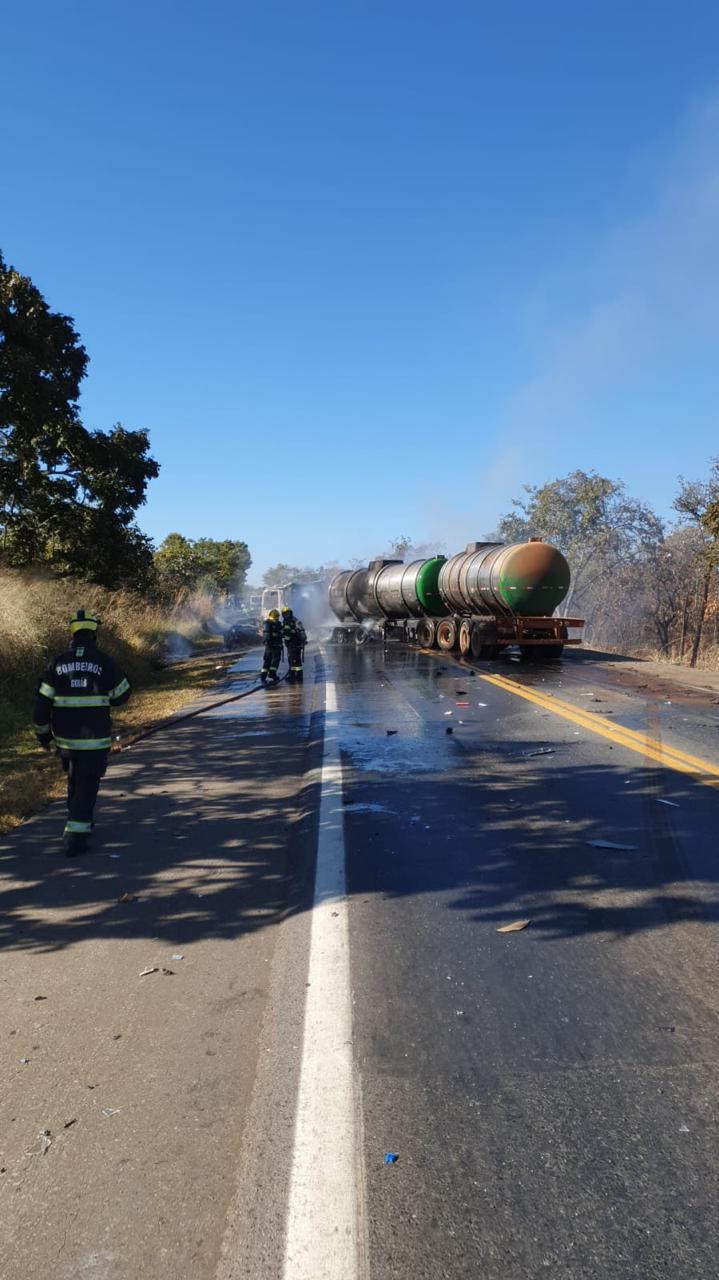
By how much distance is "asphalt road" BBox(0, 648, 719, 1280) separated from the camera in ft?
7.66

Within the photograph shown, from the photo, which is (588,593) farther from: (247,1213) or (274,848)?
(247,1213)

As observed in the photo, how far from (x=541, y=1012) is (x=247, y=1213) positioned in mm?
1519

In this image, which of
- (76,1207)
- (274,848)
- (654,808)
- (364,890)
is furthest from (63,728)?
(654,808)

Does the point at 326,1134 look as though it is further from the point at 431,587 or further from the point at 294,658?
the point at 431,587

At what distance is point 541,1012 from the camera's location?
347cm

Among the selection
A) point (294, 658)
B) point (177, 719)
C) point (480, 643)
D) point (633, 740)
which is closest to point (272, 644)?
point (294, 658)

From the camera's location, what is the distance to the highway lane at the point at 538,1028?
2.32 meters

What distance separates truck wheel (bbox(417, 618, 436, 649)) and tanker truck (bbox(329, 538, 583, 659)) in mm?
19

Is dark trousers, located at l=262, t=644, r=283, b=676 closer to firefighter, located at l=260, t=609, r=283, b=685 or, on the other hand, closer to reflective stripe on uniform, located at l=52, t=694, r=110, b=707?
firefighter, located at l=260, t=609, r=283, b=685

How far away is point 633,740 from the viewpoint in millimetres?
9469

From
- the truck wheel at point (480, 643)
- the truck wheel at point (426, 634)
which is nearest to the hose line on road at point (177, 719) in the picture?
the truck wheel at point (480, 643)

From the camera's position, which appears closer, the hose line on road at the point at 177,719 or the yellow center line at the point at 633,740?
the yellow center line at the point at 633,740

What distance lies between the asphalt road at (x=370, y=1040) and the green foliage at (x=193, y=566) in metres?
31.7

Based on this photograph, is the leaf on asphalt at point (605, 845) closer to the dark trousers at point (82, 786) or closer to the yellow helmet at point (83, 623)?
the dark trousers at point (82, 786)
